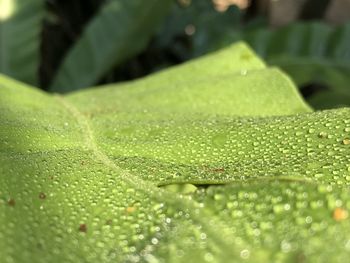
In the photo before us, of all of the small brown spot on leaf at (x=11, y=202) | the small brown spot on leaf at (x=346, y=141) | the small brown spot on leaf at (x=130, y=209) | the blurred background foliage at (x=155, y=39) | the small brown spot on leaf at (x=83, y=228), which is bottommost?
the blurred background foliage at (x=155, y=39)

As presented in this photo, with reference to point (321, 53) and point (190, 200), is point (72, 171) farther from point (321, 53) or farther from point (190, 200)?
point (321, 53)

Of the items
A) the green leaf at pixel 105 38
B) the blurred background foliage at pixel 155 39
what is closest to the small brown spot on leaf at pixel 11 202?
the blurred background foliage at pixel 155 39

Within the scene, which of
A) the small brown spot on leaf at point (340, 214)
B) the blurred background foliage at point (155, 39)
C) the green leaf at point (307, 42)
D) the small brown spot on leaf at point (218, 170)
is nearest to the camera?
the small brown spot on leaf at point (340, 214)

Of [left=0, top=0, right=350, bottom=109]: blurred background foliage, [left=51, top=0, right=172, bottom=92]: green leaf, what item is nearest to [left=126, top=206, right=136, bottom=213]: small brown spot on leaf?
[left=0, top=0, right=350, bottom=109]: blurred background foliage

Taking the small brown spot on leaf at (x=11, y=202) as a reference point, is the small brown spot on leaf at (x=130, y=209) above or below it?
below

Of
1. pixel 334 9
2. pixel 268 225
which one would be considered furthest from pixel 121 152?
pixel 334 9

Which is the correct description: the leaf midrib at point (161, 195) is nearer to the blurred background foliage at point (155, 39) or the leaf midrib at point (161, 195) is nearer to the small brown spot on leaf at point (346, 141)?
the small brown spot on leaf at point (346, 141)

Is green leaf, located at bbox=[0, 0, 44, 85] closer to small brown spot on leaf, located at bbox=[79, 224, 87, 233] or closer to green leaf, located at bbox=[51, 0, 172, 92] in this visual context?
green leaf, located at bbox=[51, 0, 172, 92]

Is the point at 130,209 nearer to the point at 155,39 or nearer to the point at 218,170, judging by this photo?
the point at 218,170
